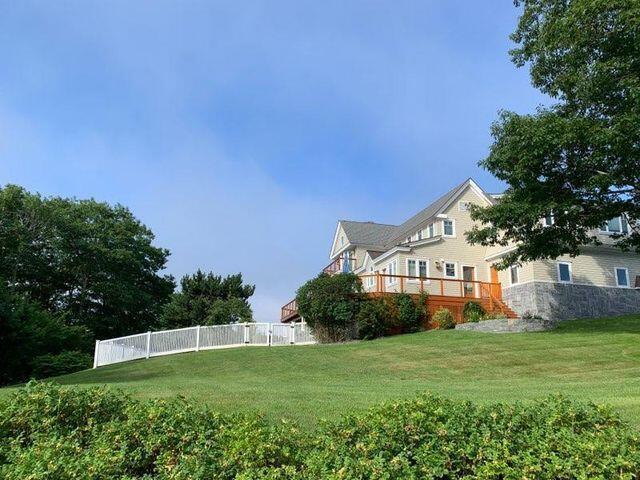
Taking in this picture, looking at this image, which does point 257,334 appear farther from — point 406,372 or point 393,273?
point 406,372

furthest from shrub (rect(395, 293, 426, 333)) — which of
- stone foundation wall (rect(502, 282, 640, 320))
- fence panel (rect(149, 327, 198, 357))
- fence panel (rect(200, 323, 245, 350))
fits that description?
fence panel (rect(149, 327, 198, 357))

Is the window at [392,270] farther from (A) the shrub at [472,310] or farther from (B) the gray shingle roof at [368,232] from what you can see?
(B) the gray shingle roof at [368,232]

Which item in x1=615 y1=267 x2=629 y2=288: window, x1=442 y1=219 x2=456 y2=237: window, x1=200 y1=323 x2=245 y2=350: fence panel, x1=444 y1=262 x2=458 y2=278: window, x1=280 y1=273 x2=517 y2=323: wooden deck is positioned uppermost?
x1=442 y1=219 x2=456 y2=237: window

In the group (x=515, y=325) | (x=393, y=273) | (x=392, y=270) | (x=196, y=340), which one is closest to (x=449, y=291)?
(x=393, y=273)

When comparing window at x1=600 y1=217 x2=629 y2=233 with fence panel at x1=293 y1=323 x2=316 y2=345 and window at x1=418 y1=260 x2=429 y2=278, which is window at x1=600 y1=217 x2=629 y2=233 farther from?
fence panel at x1=293 y1=323 x2=316 y2=345

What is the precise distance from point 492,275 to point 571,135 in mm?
14797

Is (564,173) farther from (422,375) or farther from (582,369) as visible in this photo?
(422,375)

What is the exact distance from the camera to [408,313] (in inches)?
899

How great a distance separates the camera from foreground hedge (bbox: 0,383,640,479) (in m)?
3.25

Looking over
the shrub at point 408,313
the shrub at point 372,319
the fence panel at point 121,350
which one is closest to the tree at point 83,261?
the fence panel at point 121,350

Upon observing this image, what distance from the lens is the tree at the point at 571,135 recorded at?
14.2 metres

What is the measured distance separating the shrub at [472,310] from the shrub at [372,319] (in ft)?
14.2

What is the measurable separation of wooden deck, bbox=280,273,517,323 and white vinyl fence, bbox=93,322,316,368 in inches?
168

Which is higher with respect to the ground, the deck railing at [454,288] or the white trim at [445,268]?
the white trim at [445,268]
